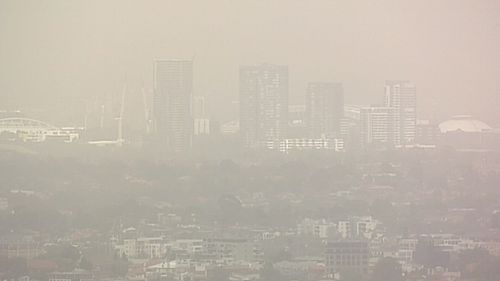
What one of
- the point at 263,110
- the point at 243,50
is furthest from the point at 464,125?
the point at 243,50

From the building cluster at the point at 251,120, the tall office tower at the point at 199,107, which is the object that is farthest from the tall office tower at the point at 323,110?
the tall office tower at the point at 199,107

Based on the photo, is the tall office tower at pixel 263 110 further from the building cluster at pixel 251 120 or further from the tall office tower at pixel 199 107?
the tall office tower at pixel 199 107

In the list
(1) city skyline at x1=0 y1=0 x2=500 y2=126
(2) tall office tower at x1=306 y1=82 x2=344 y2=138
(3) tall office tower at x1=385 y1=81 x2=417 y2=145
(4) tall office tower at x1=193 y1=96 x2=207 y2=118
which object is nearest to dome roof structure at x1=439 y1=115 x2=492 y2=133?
(1) city skyline at x1=0 y1=0 x2=500 y2=126

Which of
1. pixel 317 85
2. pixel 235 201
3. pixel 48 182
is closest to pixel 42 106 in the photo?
pixel 48 182

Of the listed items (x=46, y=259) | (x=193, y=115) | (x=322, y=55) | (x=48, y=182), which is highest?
(x=322, y=55)

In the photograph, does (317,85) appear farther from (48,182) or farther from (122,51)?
(48,182)

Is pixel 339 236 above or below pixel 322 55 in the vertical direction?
below
